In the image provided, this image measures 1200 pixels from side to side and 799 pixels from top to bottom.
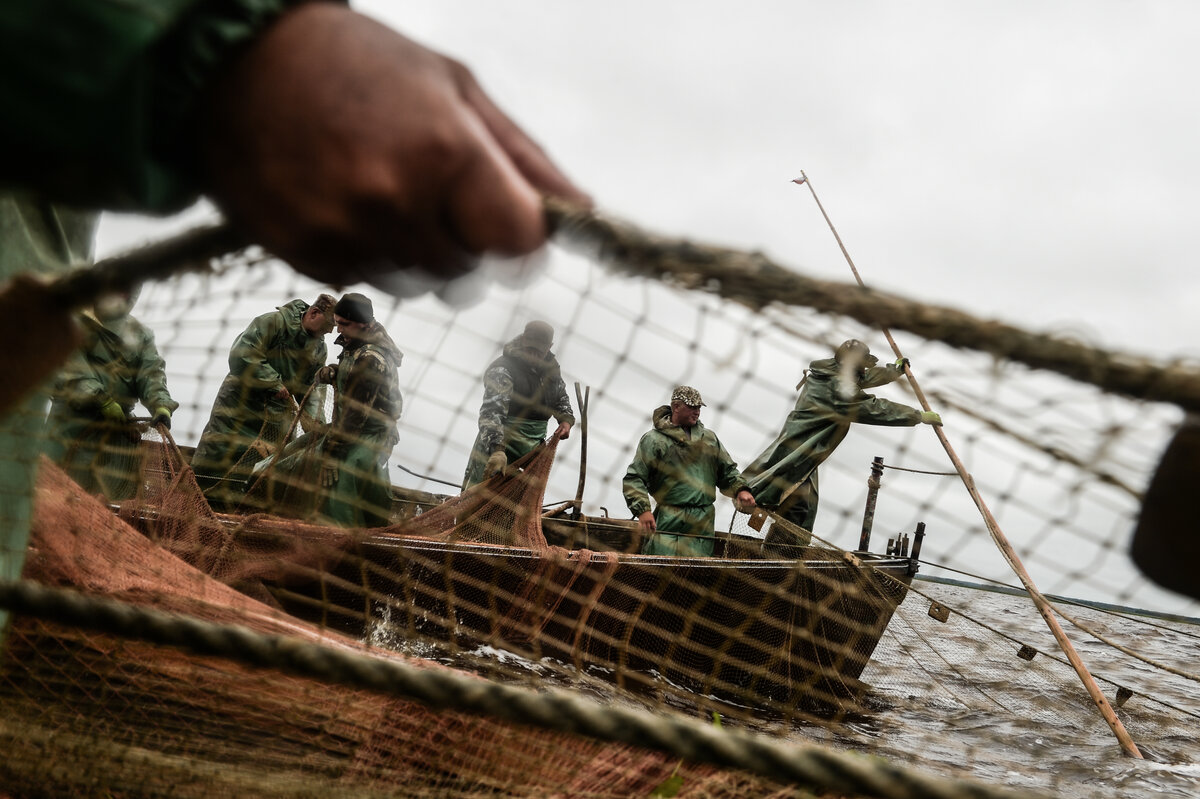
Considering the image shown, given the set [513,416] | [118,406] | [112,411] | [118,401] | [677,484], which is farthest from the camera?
[513,416]

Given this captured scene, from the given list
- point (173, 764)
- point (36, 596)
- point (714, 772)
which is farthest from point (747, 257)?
point (173, 764)

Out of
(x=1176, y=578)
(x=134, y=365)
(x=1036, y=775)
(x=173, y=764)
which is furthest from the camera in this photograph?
(x=1036, y=775)

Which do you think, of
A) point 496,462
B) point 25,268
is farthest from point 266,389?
point 25,268

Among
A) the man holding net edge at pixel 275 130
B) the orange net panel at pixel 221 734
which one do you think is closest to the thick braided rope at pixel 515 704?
the man holding net edge at pixel 275 130

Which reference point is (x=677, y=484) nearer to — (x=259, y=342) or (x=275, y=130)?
(x=259, y=342)

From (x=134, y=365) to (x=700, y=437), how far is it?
16.3ft

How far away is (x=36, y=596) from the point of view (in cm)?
95

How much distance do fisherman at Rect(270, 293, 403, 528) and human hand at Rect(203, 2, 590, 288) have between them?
455cm

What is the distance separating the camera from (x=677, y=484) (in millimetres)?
7211

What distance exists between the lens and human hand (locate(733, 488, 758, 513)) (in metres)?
6.67

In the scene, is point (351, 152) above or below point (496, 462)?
above

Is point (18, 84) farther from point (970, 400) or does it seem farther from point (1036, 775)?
point (1036, 775)

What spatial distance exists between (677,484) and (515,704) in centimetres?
642

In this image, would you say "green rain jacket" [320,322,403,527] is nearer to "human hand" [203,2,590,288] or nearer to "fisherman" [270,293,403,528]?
"fisherman" [270,293,403,528]
